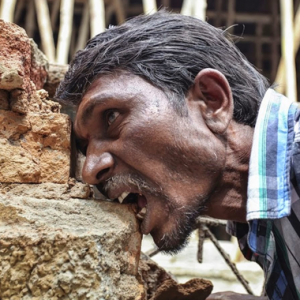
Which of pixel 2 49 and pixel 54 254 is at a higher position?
pixel 2 49

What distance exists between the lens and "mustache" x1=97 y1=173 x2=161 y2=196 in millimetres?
1600

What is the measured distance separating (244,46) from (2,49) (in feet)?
23.7

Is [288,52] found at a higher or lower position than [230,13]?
lower

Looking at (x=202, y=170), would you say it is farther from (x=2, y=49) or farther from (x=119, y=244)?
(x=2, y=49)

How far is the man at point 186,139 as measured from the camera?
1.56m

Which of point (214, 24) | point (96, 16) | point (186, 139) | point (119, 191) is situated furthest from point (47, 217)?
point (214, 24)

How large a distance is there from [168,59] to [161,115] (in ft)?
0.74

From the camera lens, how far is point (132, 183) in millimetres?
1607

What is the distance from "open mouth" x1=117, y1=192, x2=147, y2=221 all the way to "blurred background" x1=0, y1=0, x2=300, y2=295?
1134 mm

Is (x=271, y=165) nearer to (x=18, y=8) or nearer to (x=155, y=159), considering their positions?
(x=155, y=159)

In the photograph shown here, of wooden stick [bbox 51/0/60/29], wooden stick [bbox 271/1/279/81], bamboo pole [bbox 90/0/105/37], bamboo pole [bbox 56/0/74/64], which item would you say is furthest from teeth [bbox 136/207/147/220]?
wooden stick [bbox 271/1/279/81]

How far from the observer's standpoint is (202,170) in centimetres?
162

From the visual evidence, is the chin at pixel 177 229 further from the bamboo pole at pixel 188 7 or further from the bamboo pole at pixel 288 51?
the bamboo pole at pixel 188 7

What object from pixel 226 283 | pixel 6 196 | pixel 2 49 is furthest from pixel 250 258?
pixel 226 283
